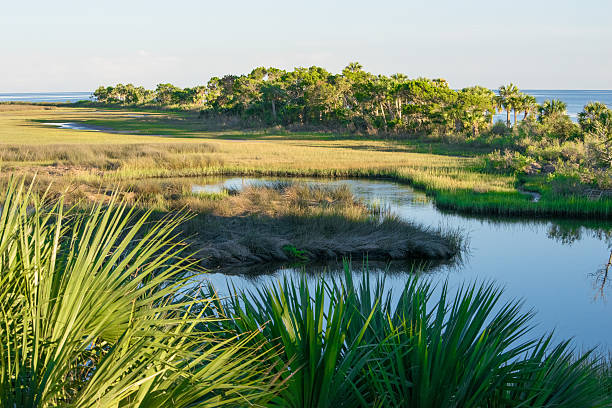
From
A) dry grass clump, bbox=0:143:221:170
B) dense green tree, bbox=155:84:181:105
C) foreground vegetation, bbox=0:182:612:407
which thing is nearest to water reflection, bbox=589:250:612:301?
foreground vegetation, bbox=0:182:612:407

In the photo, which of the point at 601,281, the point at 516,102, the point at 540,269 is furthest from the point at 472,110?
the point at 601,281

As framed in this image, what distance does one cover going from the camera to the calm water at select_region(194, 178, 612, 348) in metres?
11.0

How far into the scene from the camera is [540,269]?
14.7m

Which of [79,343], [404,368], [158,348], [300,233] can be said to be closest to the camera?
[79,343]

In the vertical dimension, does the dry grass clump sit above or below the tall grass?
below

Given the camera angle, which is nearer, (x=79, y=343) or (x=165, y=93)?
(x=79, y=343)

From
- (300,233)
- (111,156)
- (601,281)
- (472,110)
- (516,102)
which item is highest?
(516,102)

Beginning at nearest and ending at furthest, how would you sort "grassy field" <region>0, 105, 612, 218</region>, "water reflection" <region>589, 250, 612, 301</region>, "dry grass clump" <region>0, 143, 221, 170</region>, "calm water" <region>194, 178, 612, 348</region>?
"calm water" <region>194, 178, 612, 348</region> → "water reflection" <region>589, 250, 612, 301</region> → "grassy field" <region>0, 105, 612, 218</region> → "dry grass clump" <region>0, 143, 221, 170</region>

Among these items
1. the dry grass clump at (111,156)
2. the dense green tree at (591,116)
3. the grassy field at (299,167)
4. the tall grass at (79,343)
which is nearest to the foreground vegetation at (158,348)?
→ the tall grass at (79,343)

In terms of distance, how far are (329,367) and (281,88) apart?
71.3m

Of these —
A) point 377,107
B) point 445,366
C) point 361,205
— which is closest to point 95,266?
point 445,366

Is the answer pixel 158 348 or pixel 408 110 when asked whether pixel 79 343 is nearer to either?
pixel 158 348

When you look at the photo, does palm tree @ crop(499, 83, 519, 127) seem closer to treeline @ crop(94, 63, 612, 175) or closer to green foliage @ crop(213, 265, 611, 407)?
treeline @ crop(94, 63, 612, 175)

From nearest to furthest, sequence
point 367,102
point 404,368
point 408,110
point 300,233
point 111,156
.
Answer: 1. point 404,368
2. point 300,233
3. point 111,156
4. point 408,110
5. point 367,102
